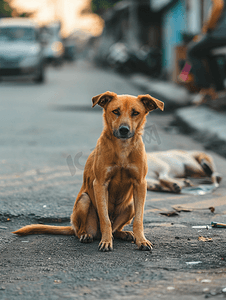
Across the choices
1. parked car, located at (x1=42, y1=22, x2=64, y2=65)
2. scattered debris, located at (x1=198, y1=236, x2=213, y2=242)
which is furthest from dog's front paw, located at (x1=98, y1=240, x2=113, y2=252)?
parked car, located at (x1=42, y1=22, x2=64, y2=65)

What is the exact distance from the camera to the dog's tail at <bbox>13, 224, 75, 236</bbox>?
3283 millimetres

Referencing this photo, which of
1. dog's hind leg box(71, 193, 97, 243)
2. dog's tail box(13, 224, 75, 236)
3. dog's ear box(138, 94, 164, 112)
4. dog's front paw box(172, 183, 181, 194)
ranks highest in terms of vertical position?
dog's ear box(138, 94, 164, 112)

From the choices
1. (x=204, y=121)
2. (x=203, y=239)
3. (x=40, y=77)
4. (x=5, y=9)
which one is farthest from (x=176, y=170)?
(x=5, y=9)

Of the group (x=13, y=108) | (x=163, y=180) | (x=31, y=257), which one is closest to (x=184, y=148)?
(x=163, y=180)

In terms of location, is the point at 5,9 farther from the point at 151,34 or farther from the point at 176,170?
the point at 176,170

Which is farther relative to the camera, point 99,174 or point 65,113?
point 65,113

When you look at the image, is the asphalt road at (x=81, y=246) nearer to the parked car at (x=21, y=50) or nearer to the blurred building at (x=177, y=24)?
the blurred building at (x=177, y=24)

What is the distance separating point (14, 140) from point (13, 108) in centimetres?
405

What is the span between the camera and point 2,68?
17234 millimetres

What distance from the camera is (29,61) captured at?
658 inches

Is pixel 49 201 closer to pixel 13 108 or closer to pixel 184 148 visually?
pixel 184 148

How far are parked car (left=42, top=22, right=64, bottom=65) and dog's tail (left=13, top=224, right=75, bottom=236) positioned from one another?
26.0 metres

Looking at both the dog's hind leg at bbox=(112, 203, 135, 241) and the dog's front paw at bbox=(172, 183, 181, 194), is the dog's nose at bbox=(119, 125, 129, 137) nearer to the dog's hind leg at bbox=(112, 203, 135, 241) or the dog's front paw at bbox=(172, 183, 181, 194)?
the dog's hind leg at bbox=(112, 203, 135, 241)

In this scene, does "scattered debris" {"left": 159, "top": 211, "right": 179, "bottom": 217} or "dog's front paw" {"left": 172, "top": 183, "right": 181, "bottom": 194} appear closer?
"scattered debris" {"left": 159, "top": 211, "right": 179, "bottom": 217}
